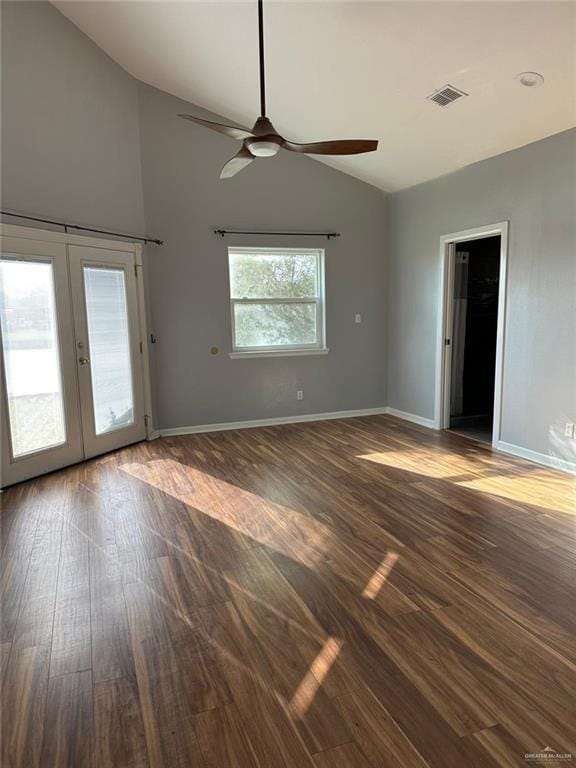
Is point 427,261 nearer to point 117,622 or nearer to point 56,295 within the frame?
point 56,295

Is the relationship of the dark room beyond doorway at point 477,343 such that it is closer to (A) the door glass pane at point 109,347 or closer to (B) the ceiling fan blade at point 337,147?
(B) the ceiling fan blade at point 337,147

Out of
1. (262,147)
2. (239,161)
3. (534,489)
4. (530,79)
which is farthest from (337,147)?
(534,489)

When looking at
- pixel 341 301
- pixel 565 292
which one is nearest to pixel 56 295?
pixel 341 301

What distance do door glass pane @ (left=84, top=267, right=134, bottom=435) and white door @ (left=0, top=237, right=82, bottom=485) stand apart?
25 centimetres

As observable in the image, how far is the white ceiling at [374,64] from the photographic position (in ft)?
9.23

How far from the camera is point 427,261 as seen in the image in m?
5.16

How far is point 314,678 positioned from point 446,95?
3.90m

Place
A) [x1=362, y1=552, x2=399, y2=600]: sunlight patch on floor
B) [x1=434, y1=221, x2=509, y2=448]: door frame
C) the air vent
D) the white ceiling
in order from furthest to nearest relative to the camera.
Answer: [x1=434, y1=221, x2=509, y2=448]: door frame
the air vent
the white ceiling
[x1=362, y1=552, x2=399, y2=600]: sunlight patch on floor

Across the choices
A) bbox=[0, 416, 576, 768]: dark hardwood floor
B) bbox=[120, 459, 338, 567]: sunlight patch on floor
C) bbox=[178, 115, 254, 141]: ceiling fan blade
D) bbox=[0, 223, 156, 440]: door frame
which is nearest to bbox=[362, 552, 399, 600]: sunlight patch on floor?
bbox=[0, 416, 576, 768]: dark hardwood floor

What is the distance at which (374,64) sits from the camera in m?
3.35

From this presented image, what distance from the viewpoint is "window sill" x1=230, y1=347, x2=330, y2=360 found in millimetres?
5306

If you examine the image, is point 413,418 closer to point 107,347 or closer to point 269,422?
point 269,422

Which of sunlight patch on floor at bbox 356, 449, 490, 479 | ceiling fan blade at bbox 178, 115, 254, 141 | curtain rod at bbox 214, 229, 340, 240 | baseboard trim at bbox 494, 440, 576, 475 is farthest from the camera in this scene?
curtain rod at bbox 214, 229, 340, 240

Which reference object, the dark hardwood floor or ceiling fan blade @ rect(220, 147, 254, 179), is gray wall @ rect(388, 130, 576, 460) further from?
ceiling fan blade @ rect(220, 147, 254, 179)
